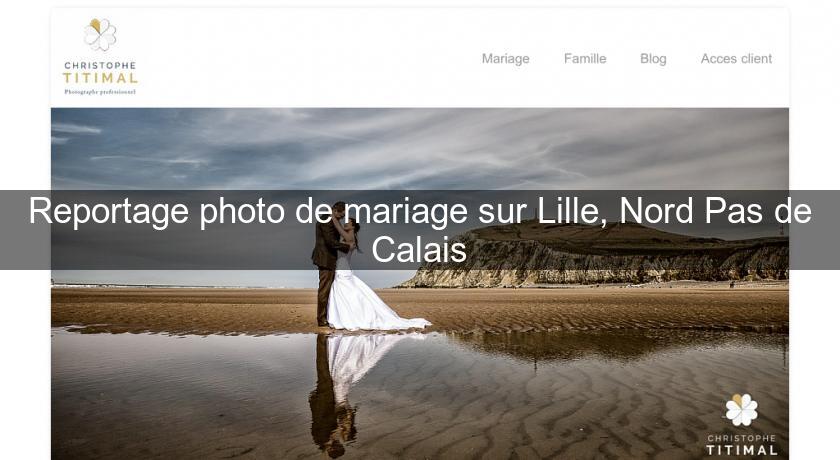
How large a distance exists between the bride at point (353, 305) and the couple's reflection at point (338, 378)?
956 mm

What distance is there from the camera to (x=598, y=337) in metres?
9.35

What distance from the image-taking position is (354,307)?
10.5 meters

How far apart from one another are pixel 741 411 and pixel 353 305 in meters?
7.51

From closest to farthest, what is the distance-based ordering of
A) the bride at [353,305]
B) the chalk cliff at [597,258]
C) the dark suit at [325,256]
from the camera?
the dark suit at [325,256], the bride at [353,305], the chalk cliff at [597,258]

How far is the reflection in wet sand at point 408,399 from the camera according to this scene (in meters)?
3.61

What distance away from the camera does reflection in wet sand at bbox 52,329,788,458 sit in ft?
11.8
